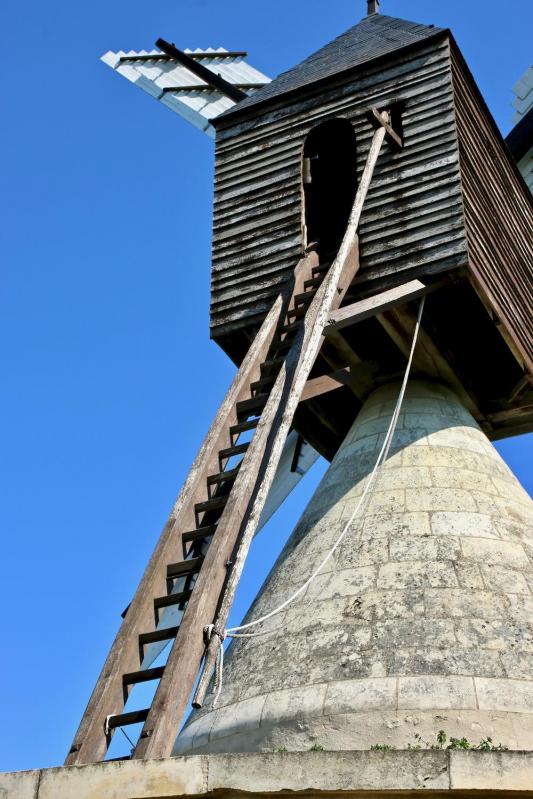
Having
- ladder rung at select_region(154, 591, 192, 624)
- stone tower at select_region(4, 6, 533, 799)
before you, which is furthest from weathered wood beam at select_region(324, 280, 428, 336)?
ladder rung at select_region(154, 591, 192, 624)

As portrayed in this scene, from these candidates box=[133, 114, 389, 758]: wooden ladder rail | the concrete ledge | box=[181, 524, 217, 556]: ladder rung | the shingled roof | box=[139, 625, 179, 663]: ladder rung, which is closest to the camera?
the concrete ledge

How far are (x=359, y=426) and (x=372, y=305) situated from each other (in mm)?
1336

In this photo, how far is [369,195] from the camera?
32.8ft

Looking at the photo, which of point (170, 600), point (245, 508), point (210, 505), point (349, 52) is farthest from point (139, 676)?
point (349, 52)

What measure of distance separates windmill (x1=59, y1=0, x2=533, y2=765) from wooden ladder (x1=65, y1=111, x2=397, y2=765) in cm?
2

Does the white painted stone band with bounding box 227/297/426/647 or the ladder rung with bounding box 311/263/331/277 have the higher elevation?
the ladder rung with bounding box 311/263/331/277

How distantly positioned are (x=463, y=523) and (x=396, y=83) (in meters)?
5.18

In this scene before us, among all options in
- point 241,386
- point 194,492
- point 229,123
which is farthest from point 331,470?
point 229,123

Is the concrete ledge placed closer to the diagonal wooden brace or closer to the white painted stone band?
the white painted stone band

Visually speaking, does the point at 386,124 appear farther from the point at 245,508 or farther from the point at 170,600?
the point at 170,600

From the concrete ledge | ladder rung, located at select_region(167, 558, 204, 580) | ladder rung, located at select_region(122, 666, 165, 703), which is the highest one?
ladder rung, located at select_region(167, 558, 204, 580)

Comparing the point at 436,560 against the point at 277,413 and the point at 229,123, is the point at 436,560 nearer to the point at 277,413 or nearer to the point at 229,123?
the point at 277,413

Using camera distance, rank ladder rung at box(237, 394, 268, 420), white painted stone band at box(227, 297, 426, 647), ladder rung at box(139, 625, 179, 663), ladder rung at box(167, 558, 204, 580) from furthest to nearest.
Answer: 1. ladder rung at box(237, 394, 268, 420)
2. white painted stone band at box(227, 297, 426, 647)
3. ladder rung at box(167, 558, 204, 580)
4. ladder rung at box(139, 625, 179, 663)

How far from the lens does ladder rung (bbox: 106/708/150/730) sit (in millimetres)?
5688
